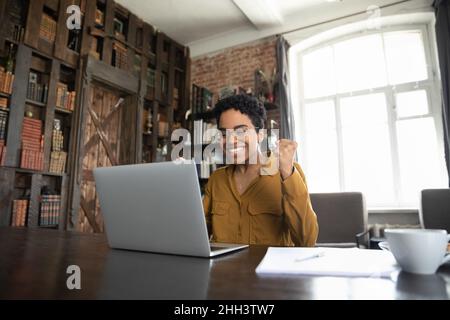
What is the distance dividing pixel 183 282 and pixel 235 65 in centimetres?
427

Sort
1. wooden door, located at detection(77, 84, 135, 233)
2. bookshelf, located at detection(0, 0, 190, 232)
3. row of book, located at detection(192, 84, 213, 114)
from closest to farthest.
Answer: bookshelf, located at detection(0, 0, 190, 232) < wooden door, located at detection(77, 84, 135, 233) < row of book, located at detection(192, 84, 213, 114)

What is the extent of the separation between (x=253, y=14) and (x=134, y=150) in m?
2.31

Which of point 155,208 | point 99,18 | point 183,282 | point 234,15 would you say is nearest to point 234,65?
point 234,15

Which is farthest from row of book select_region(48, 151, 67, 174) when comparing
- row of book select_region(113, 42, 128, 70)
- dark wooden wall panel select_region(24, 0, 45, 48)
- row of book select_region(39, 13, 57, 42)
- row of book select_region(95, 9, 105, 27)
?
row of book select_region(95, 9, 105, 27)

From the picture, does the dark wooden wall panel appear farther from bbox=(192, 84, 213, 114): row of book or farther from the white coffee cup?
the white coffee cup

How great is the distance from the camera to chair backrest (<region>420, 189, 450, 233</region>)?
2.78m

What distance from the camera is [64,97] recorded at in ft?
10.4

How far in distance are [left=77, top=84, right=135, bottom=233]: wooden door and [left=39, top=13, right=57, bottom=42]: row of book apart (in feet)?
2.21

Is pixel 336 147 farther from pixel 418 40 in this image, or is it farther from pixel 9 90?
pixel 9 90

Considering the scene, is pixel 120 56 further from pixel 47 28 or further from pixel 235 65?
pixel 235 65

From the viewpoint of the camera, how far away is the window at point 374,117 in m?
3.53

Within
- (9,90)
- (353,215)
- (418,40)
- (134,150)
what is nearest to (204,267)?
(353,215)
